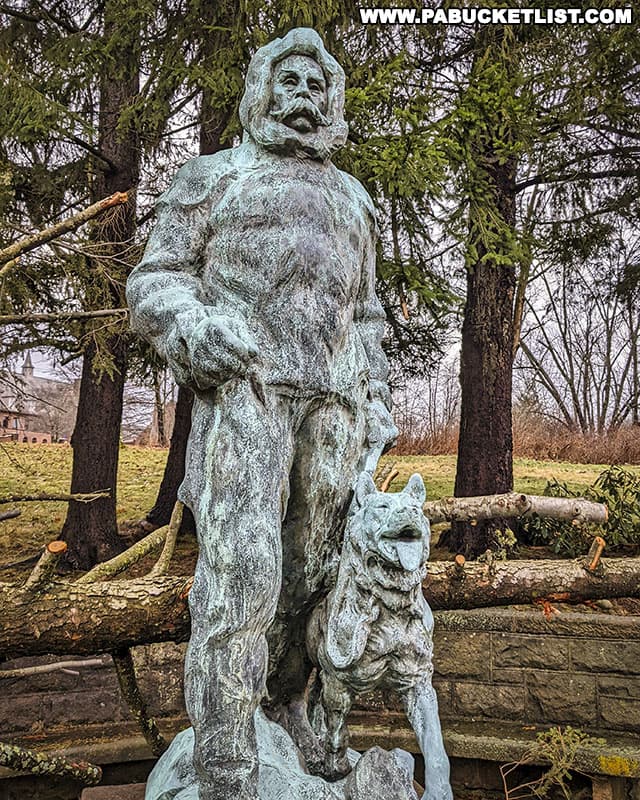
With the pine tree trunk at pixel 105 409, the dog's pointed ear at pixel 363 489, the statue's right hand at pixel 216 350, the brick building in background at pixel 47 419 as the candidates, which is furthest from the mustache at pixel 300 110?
the brick building in background at pixel 47 419

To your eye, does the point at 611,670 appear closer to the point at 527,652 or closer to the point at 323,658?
the point at 527,652

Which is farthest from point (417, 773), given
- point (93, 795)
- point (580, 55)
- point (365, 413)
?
point (580, 55)

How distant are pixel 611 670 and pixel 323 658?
314 centimetres

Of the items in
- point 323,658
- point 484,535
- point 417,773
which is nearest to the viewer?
point 323,658

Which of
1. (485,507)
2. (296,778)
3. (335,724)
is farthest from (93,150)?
(296,778)

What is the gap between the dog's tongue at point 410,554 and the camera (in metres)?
2.11

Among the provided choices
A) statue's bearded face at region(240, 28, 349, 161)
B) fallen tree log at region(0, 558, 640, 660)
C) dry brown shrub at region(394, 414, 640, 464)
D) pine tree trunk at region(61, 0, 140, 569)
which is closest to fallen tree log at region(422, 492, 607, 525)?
fallen tree log at region(0, 558, 640, 660)

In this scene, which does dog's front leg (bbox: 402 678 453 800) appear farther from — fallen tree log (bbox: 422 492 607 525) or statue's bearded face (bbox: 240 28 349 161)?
fallen tree log (bbox: 422 492 607 525)

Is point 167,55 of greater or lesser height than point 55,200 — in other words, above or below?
above

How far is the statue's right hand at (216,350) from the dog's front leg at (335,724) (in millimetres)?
988

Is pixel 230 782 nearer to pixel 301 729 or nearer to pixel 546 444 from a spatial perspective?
pixel 301 729

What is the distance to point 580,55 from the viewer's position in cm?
614

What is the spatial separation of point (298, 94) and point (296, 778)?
209 centimetres

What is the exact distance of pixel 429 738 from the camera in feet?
7.05
